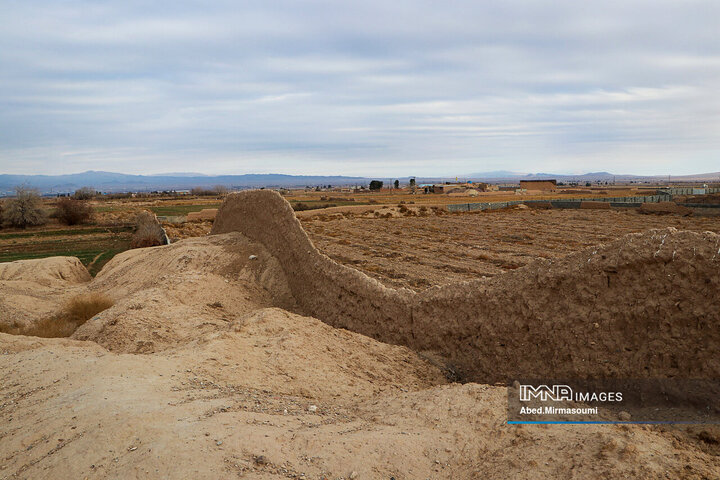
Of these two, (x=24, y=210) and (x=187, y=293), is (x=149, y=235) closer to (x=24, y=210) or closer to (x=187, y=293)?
(x=187, y=293)

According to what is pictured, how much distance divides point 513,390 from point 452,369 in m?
1.91

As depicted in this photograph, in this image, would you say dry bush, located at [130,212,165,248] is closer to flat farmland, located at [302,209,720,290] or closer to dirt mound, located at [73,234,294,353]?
flat farmland, located at [302,209,720,290]

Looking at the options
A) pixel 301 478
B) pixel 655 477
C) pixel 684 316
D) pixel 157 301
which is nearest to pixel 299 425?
pixel 301 478

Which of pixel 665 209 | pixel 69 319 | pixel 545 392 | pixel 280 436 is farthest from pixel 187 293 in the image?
pixel 665 209

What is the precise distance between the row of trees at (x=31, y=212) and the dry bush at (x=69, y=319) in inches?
1629

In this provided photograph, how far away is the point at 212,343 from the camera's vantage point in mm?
7137

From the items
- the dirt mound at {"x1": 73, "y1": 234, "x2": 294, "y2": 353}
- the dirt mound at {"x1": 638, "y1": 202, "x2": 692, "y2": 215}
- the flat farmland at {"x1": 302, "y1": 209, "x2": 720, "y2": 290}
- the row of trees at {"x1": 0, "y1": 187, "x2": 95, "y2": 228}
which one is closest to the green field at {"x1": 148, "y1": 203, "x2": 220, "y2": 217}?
the row of trees at {"x1": 0, "y1": 187, "x2": 95, "y2": 228}

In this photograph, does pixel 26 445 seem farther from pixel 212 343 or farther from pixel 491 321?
pixel 491 321

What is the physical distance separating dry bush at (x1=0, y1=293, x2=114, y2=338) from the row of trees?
1629 inches

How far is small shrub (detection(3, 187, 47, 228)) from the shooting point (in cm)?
4600

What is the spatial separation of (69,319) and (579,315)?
1212cm

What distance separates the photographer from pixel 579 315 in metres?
6.24

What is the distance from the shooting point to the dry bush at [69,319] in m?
11.5

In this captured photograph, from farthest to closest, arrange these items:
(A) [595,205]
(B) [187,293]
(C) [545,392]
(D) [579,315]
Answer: (A) [595,205] < (B) [187,293] < (D) [579,315] < (C) [545,392]
